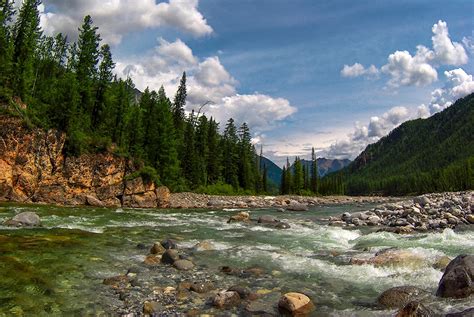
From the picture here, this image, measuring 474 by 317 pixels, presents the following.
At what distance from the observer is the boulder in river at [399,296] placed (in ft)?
28.0

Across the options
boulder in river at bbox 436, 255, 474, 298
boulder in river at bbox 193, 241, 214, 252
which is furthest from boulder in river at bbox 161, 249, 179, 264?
boulder in river at bbox 436, 255, 474, 298

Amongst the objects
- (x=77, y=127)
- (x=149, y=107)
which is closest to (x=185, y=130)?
(x=149, y=107)

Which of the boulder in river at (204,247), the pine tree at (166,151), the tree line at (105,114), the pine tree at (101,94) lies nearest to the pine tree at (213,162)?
the tree line at (105,114)

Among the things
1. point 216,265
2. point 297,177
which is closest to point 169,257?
point 216,265

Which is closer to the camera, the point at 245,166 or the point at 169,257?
the point at 169,257

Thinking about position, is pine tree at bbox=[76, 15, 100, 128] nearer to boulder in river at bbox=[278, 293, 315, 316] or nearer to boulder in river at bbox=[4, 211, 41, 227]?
boulder in river at bbox=[4, 211, 41, 227]

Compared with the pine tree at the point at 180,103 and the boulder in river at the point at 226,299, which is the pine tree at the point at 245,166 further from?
the boulder in river at the point at 226,299

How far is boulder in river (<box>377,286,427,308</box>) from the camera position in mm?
8523

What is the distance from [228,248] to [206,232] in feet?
17.6

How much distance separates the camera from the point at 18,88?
43844mm

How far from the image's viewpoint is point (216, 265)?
12.5 m

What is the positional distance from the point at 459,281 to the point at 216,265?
23.6ft

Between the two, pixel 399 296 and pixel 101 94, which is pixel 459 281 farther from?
pixel 101 94

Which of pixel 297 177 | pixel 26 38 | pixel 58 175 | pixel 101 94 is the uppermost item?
pixel 26 38
